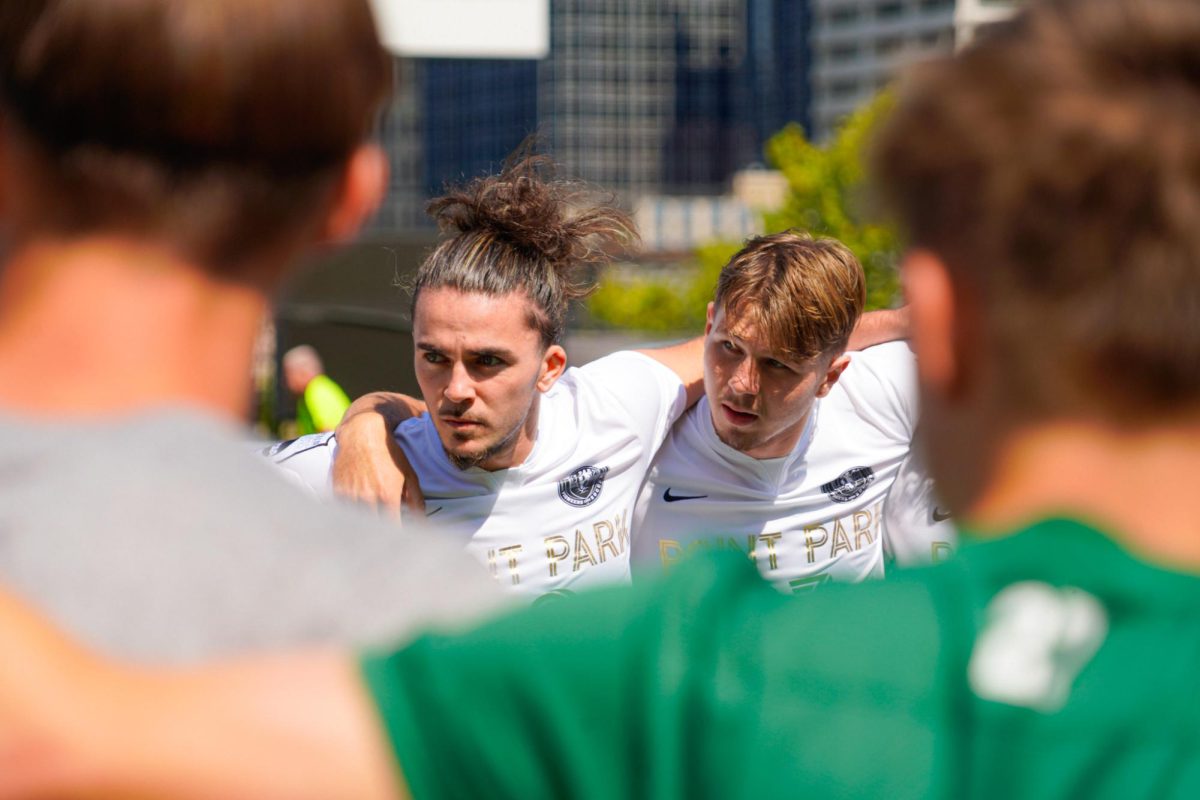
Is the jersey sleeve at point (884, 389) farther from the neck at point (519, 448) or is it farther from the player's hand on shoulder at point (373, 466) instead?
the player's hand on shoulder at point (373, 466)

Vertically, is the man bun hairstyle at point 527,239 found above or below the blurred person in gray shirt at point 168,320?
below

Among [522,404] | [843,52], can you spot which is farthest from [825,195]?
[843,52]

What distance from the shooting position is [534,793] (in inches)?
44.0

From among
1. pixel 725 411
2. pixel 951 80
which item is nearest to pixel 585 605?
pixel 951 80

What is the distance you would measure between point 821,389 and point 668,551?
2.37 feet

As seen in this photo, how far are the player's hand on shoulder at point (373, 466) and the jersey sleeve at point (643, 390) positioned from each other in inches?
Answer: 28.5

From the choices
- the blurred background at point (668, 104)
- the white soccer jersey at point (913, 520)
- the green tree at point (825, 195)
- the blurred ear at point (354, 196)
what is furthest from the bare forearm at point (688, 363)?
the blurred background at point (668, 104)

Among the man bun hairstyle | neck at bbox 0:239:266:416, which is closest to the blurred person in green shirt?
neck at bbox 0:239:266:416

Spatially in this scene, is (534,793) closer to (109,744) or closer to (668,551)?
(109,744)

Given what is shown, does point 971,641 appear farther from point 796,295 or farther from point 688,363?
point 688,363

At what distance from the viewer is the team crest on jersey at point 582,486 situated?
445 centimetres

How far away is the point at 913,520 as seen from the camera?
468cm

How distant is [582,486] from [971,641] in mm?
3421

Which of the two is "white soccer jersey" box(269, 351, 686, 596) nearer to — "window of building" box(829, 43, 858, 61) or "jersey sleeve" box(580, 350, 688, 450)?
"jersey sleeve" box(580, 350, 688, 450)
